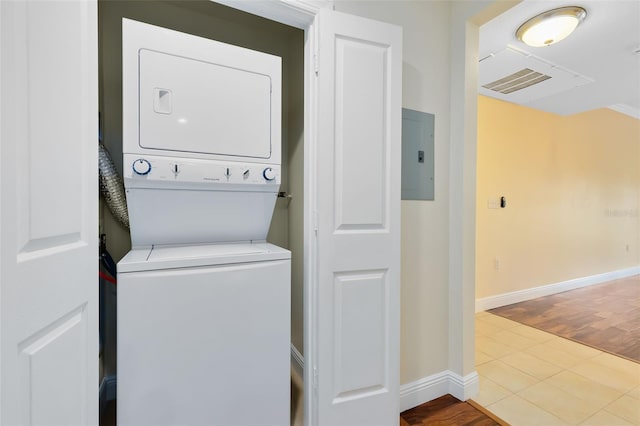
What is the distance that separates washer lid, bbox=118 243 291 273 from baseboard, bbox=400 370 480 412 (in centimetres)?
114

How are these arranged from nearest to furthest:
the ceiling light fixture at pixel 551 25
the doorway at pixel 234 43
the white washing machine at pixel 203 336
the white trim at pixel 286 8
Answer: the white washing machine at pixel 203 336 < the white trim at pixel 286 8 < the doorway at pixel 234 43 < the ceiling light fixture at pixel 551 25

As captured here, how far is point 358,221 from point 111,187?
123 cm

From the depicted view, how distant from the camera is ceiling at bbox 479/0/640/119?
6.11 feet

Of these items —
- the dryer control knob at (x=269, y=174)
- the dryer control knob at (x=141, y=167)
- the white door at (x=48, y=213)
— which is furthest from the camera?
the dryer control knob at (x=269, y=174)

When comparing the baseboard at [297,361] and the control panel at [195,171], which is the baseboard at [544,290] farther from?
the control panel at [195,171]

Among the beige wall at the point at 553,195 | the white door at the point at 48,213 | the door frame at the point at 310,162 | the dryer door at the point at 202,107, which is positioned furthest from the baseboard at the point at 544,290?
the white door at the point at 48,213

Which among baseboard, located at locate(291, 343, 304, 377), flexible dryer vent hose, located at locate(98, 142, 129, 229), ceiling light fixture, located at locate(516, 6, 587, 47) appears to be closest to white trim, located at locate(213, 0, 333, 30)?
flexible dryer vent hose, located at locate(98, 142, 129, 229)

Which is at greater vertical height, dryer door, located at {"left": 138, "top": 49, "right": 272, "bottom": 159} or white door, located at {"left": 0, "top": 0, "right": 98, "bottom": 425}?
dryer door, located at {"left": 138, "top": 49, "right": 272, "bottom": 159}

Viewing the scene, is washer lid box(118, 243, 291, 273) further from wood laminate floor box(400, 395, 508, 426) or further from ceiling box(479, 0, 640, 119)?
ceiling box(479, 0, 640, 119)

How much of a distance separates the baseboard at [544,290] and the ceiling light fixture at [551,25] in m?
2.53

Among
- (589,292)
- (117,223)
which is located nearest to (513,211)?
(589,292)

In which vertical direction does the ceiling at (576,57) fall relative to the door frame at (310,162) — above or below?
above

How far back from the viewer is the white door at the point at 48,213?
0.61m

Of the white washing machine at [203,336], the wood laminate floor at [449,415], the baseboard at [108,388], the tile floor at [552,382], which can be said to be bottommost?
the tile floor at [552,382]
